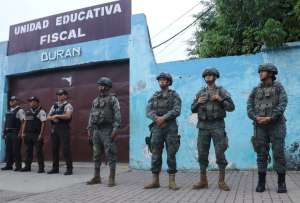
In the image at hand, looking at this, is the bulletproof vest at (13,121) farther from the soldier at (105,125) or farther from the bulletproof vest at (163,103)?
the bulletproof vest at (163,103)

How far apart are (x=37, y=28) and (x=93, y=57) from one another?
2.37 meters

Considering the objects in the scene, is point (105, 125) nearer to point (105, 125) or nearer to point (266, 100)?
point (105, 125)

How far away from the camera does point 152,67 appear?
982 cm

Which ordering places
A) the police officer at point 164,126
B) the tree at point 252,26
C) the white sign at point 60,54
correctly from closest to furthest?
the police officer at point 164,126 → the tree at point 252,26 → the white sign at point 60,54

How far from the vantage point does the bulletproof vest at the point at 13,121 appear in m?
10.4

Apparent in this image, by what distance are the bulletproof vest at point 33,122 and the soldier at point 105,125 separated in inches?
103

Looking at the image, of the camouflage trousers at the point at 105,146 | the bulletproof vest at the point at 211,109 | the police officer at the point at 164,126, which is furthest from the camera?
the camouflage trousers at the point at 105,146

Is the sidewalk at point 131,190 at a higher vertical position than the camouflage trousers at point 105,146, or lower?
lower

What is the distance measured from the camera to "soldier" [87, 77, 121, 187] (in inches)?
290

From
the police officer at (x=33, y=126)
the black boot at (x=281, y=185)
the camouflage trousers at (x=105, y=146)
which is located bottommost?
the black boot at (x=281, y=185)

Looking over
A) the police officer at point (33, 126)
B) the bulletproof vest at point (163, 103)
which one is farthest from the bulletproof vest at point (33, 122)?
the bulletproof vest at point (163, 103)

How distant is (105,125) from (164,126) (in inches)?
46.0

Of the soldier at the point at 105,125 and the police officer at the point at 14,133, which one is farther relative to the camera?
the police officer at the point at 14,133

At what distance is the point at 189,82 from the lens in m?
9.38
